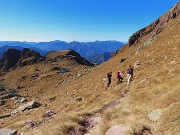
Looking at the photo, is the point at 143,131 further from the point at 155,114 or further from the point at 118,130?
the point at 155,114

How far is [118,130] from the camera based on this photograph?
46.6 ft

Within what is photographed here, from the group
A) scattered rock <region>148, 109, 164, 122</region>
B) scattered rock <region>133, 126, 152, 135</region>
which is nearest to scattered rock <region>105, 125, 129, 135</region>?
scattered rock <region>133, 126, 152, 135</region>

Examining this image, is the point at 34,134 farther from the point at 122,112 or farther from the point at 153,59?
the point at 153,59

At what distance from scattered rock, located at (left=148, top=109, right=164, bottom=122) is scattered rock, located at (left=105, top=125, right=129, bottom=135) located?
2.25 metres

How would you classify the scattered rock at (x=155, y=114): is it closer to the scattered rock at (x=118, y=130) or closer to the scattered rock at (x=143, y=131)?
the scattered rock at (x=143, y=131)

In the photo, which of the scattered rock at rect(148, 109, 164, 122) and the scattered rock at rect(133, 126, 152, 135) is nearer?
the scattered rock at rect(133, 126, 152, 135)

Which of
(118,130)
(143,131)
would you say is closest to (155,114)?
(143,131)

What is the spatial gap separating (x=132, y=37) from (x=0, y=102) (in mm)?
63735

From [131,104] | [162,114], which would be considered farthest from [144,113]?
[131,104]

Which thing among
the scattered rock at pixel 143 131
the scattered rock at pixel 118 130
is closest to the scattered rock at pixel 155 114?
the scattered rock at pixel 143 131

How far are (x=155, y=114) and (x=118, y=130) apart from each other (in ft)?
10.0

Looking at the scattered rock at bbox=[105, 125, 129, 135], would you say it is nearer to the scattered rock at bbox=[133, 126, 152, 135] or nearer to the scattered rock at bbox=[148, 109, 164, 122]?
the scattered rock at bbox=[133, 126, 152, 135]

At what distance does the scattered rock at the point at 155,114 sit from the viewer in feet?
50.6

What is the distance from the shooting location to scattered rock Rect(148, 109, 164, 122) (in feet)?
50.6
